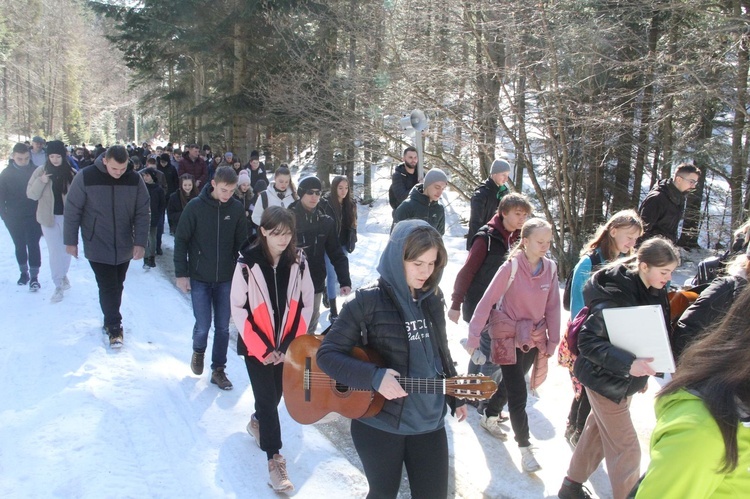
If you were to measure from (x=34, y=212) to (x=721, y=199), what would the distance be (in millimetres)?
16004

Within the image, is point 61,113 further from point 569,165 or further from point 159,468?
point 159,468

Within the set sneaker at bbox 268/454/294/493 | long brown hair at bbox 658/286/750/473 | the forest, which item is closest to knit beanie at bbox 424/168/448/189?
sneaker at bbox 268/454/294/493

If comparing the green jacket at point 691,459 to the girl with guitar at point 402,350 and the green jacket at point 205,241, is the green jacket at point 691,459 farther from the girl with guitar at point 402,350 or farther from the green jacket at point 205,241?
the green jacket at point 205,241

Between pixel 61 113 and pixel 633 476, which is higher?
pixel 61 113

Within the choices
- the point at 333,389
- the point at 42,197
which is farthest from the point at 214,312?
the point at 42,197

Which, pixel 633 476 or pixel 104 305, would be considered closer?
pixel 633 476

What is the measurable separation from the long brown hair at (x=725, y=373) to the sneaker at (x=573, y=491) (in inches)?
110

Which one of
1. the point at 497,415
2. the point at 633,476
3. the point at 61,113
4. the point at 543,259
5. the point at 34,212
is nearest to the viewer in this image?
the point at 633,476

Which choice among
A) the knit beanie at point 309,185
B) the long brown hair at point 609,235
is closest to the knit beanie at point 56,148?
the knit beanie at point 309,185

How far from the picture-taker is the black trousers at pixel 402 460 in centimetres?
286

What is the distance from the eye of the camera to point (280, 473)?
4.02 metres

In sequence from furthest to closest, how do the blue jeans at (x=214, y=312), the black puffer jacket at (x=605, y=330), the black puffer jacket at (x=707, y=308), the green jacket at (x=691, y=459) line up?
the blue jeans at (x=214, y=312)
the black puffer jacket at (x=605, y=330)
the black puffer jacket at (x=707, y=308)
the green jacket at (x=691, y=459)

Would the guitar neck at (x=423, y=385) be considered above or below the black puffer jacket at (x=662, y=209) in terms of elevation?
below

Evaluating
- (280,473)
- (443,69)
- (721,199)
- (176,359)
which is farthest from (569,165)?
(280,473)
